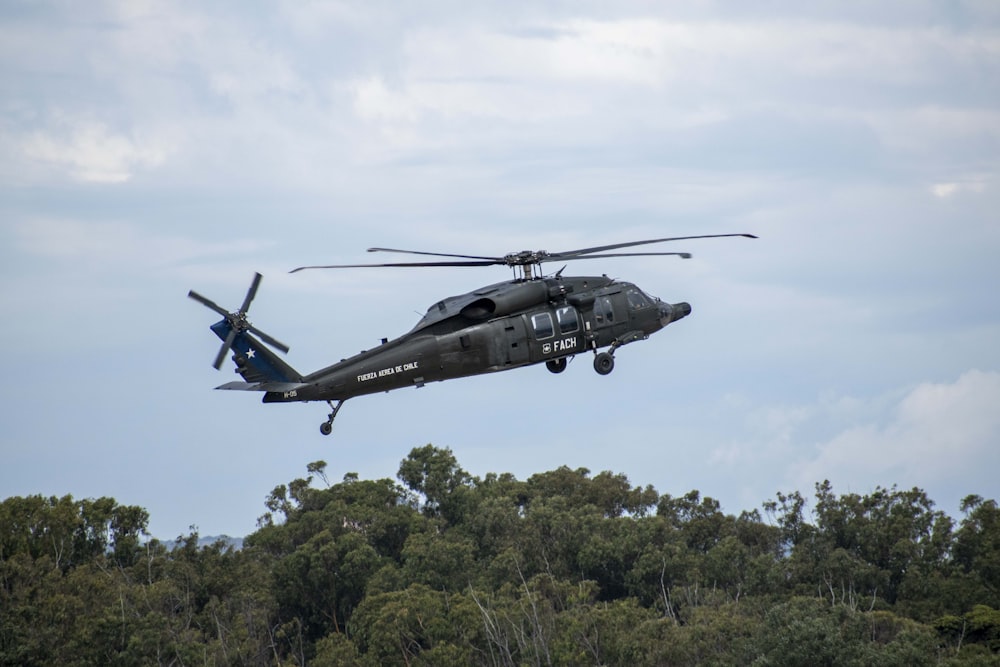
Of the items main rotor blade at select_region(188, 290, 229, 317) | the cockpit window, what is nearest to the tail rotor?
main rotor blade at select_region(188, 290, 229, 317)

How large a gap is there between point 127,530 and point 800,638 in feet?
166

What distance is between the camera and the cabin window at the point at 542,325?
4031 centimetres

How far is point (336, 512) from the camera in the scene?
97.1 m

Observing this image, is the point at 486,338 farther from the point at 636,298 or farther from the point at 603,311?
the point at 636,298

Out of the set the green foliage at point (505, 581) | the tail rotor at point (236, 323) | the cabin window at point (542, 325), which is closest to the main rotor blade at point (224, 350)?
the tail rotor at point (236, 323)

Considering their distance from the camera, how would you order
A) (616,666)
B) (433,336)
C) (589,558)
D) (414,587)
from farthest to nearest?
(589,558), (414,587), (616,666), (433,336)

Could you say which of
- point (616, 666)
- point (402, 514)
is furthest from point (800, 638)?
point (402, 514)

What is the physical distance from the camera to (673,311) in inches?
1702

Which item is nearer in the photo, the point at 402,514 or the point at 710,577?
the point at 710,577

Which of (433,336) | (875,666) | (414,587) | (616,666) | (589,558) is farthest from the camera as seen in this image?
(589,558)

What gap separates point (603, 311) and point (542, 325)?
2113mm

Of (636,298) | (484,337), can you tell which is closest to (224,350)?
(484,337)

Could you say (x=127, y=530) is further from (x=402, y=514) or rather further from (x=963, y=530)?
(x=963, y=530)

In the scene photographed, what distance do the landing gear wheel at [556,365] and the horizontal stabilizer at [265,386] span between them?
24.1 ft
